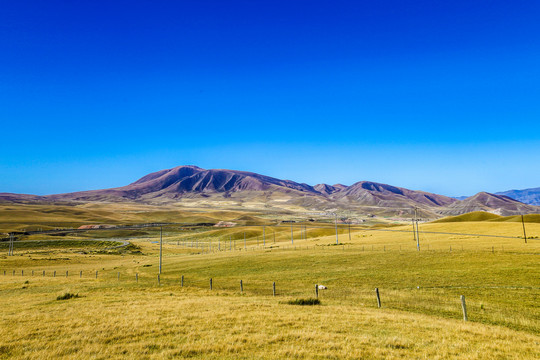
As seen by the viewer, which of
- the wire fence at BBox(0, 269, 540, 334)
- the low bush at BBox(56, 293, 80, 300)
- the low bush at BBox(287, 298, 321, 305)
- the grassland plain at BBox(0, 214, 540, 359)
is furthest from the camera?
the low bush at BBox(56, 293, 80, 300)

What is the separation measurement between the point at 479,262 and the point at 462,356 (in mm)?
42321

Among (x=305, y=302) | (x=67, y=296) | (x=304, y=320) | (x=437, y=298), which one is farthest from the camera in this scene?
(x=67, y=296)

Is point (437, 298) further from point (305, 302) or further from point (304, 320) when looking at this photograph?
point (304, 320)

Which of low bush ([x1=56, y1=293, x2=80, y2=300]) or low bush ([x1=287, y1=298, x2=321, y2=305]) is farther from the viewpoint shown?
low bush ([x1=56, y1=293, x2=80, y2=300])

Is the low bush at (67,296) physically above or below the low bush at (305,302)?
below

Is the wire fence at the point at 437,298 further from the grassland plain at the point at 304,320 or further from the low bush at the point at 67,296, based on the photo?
the low bush at the point at 67,296

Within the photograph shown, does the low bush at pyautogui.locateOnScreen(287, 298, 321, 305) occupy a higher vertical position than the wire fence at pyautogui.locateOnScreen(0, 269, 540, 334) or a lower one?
higher

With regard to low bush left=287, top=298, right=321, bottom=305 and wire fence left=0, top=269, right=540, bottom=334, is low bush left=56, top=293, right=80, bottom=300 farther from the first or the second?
low bush left=287, top=298, right=321, bottom=305

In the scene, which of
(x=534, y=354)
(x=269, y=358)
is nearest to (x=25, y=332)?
(x=269, y=358)

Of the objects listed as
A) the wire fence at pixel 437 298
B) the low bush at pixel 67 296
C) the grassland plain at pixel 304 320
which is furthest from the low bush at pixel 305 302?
the low bush at pixel 67 296

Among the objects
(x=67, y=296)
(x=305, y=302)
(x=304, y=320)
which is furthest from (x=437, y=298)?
(x=67, y=296)

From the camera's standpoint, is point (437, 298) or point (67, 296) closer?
point (437, 298)

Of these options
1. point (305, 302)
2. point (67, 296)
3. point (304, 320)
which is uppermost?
point (304, 320)

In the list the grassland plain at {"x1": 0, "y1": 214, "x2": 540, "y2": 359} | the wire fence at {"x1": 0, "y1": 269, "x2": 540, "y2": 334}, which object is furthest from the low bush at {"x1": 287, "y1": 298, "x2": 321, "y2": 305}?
the wire fence at {"x1": 0, "y1": 269, "x2": 540, "y2": 334}
